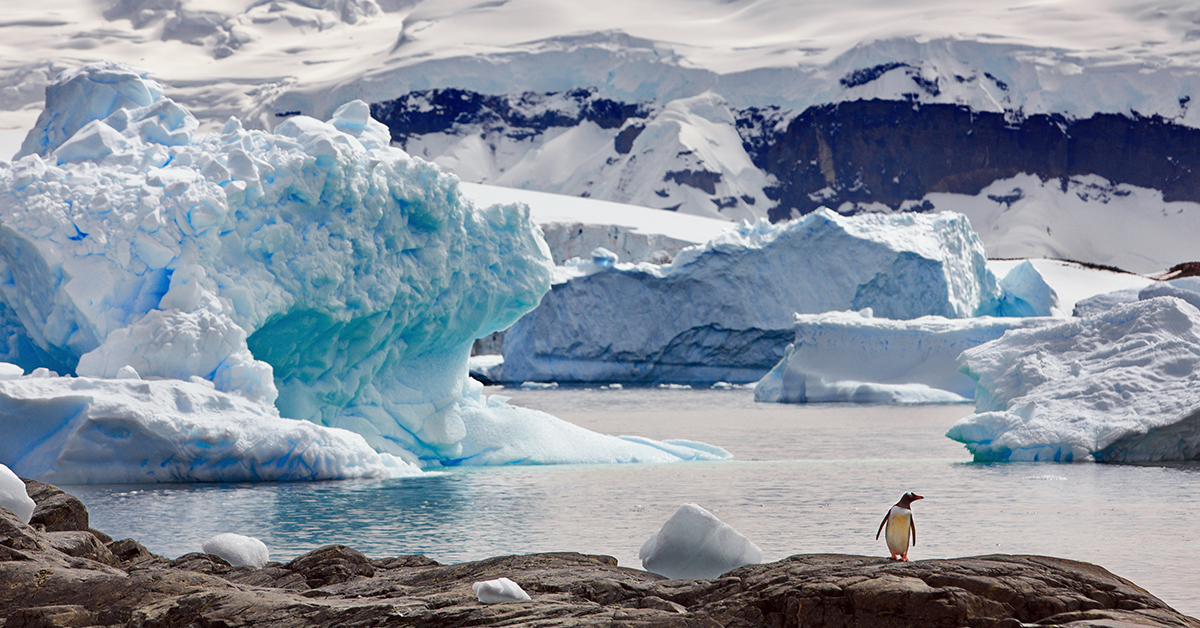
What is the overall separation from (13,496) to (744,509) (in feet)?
11.9

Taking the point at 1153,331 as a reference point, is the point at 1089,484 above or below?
below

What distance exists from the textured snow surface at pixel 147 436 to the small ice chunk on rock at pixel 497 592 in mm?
4586

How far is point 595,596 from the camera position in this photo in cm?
296

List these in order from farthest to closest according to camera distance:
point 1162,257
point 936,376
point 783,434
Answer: point 1162,257
point 936,376
point 783,434

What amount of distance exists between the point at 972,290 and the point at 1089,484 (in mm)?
14861

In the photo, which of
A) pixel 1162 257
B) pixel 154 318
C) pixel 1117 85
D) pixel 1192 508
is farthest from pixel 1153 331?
pixel 1162 257

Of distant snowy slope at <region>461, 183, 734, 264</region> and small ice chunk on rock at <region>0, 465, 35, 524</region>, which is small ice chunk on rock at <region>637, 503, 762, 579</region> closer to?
small ice chunk on rock at <region>0, 465, 35, 524</region>

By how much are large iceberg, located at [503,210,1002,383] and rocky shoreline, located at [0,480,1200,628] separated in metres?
17.4

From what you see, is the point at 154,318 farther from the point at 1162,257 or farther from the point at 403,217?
the point at 1162,257

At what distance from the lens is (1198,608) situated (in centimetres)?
370

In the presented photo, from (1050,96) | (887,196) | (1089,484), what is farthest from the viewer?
(887,196)

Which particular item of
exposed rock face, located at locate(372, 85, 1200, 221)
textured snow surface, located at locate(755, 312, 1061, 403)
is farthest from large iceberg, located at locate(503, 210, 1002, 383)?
exposed rock face, located at locate(372, 85, 1200, 221)

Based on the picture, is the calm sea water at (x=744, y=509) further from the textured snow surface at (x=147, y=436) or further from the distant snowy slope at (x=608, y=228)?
the distant snowy slope at (x=608, y=228)

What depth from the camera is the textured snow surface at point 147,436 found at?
22.3 feet
